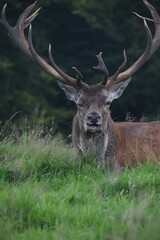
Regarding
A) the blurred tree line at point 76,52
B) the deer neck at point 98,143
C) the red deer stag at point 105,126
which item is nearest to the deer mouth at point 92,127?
the red deer stag at point 105,126

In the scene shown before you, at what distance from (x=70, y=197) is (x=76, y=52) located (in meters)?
18.2

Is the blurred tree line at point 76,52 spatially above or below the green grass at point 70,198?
below

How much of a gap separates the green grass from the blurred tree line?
14296 millimetres

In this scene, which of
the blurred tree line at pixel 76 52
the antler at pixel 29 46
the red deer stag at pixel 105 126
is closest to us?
the red deer stag at pixel 105 126

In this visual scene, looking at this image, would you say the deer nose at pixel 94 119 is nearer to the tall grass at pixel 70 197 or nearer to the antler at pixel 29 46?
the tall grass at pixel 70 197

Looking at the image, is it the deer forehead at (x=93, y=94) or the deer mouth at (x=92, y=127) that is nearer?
the deer mouth at (x=92, y=127)

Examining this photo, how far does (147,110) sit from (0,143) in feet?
47.3

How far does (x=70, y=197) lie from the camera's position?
7.57 metres

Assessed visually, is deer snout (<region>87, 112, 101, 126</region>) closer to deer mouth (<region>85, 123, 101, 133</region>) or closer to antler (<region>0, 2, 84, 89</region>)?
deer mouth (<region>85, 123, 101, 133</region>)

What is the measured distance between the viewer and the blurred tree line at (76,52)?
24141 millimetres

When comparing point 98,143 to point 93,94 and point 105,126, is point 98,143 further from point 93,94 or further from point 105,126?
point 93,94

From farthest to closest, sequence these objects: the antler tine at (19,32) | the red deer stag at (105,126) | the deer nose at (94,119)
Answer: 1. the antler tine at (19,32)
2. the red deer stag at (105,126)
3. the deer nose at (94,119)

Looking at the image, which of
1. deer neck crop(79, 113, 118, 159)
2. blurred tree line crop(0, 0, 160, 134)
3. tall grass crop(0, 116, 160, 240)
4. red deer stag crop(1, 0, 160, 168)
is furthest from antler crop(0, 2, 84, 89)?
blurred tree line crop(0, 0, 160, 134)

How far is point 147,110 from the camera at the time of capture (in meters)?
23.8
